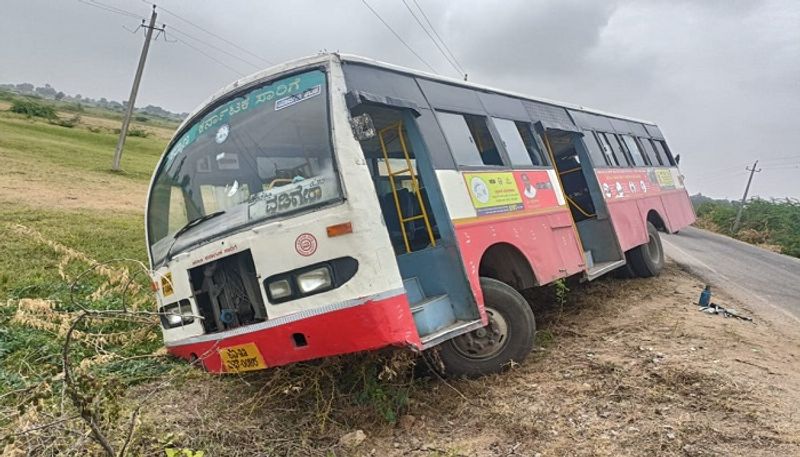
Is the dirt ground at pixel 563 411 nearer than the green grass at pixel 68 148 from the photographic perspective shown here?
Yes

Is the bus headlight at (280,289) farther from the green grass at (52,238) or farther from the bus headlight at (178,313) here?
the green grass at (52,238)

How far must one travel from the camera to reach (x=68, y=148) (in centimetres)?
2739

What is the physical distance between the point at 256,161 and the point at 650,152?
9.66m

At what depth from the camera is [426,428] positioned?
12.4ft

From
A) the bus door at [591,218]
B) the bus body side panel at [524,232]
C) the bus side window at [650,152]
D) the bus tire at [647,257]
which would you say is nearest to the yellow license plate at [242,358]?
the bus body side panel at [524,232]

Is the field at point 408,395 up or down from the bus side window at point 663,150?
down

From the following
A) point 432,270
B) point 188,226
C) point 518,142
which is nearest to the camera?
point 188,226

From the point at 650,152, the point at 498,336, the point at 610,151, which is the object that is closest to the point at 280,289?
the point at 498,336

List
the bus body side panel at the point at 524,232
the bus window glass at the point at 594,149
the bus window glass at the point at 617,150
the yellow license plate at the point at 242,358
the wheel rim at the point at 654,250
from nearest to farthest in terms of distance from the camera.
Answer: the yellow license plate at the point at 242,358 < the bus body side panel at the point at 524,232 < the bus window glass at the point at 594,149 < the bus window glass at the point at 617,150 < the wheel rim at the point at 654,250

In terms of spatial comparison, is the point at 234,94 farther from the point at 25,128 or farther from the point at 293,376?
the point at 25,128

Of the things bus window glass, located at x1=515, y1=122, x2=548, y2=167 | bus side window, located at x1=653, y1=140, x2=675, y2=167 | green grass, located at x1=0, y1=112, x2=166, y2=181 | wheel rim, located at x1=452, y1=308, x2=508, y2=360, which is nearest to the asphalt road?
bus side window, located at x1=653, y1=140, x2=675, y2=167

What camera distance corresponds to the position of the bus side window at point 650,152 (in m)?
10.9

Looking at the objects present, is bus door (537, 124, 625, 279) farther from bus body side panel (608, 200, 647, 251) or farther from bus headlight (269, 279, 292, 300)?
bus headlight (269, 279, 292, 300)

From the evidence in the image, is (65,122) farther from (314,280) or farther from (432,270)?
(314,280)
